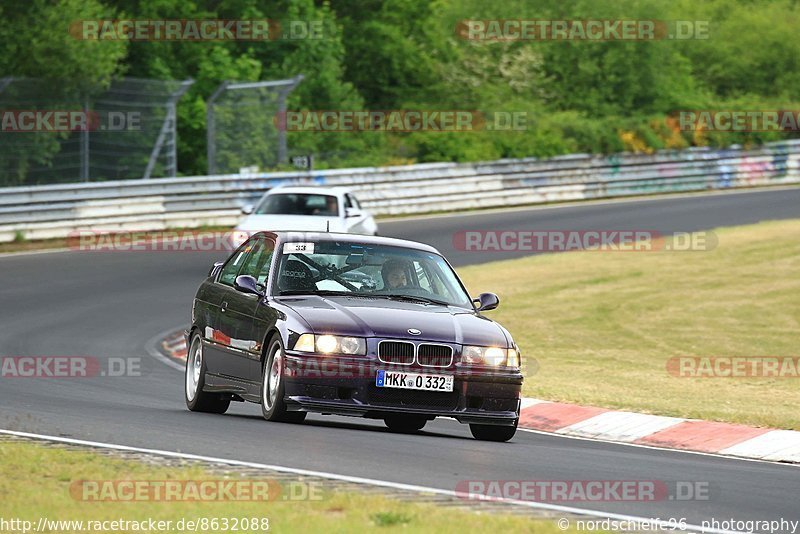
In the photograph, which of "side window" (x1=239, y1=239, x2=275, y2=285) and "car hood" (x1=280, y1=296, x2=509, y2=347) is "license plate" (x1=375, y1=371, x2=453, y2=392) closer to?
"car hood" (x1=280, y1=296, x2=509, y2=347)

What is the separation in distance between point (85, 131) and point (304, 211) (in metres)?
7.95

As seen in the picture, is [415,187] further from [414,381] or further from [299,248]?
[414,381]

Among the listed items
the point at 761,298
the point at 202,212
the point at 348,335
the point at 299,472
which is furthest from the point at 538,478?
the point at 202,212

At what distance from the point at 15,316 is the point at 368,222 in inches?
302

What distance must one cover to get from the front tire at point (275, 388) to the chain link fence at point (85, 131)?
1995cm

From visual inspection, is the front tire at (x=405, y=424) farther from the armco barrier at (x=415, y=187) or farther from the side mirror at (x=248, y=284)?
the armco barrier at (x=415, y=187)

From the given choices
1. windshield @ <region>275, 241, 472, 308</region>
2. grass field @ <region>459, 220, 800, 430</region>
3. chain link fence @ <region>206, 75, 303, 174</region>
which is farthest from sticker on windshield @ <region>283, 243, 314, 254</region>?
chain link fence @ <region>206, 75, 303, 174</region>

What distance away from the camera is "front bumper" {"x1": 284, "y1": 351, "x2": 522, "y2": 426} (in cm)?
1053

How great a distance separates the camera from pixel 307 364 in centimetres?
1052

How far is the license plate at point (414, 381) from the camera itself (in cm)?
1057

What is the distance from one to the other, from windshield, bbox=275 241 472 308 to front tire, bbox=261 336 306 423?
0.64 meters

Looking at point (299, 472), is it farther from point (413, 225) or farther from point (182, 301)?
point (413, 225)

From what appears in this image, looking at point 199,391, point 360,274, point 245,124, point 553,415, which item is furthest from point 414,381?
point 245,124

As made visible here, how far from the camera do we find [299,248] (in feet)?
38.6
